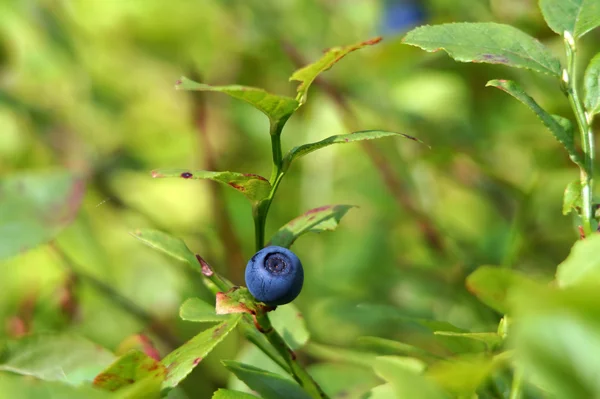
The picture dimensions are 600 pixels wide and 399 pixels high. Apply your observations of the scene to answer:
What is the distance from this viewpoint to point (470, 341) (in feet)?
1.97

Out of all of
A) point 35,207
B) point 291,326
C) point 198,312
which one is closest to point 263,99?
point 198,312

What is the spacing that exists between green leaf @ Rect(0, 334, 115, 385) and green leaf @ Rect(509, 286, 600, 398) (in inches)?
16.4

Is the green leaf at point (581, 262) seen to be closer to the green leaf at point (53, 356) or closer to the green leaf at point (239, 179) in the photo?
the green leaf at point (239, 179)

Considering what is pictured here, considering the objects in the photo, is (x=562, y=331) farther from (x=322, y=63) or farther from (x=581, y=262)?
(x=322, y=63)

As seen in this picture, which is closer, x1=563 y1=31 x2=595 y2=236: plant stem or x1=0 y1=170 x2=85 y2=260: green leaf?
x1=563 y1=31 x2=595 y2=236: plant stem

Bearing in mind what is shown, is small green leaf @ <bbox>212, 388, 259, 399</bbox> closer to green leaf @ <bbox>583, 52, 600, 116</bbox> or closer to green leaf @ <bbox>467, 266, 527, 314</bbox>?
green leaf @ <bbox>467, 266, 527, 314</bbox>

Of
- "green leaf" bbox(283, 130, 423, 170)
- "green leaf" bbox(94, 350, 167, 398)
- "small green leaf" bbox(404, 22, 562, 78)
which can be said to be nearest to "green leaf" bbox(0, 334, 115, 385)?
"green leaf" bbox(94, 350, 167, 398)

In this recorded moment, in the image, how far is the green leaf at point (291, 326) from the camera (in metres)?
0.65

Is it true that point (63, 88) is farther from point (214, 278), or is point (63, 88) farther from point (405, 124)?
point (214, 278)

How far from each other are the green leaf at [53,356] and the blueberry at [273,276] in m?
0.19

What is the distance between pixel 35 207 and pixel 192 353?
28.0 inches

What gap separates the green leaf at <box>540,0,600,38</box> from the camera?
57cm

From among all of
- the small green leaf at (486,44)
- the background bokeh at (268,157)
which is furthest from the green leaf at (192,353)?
the background bokeh at (268,157)

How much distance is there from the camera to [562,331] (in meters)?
0.31
